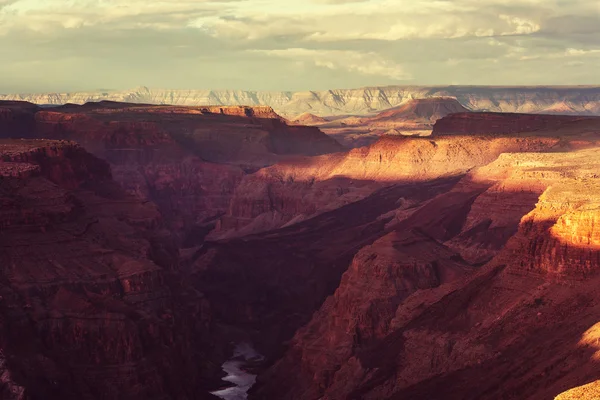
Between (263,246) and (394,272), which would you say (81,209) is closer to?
(394,272)

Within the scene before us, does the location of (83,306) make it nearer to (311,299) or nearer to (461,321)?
(461,321)

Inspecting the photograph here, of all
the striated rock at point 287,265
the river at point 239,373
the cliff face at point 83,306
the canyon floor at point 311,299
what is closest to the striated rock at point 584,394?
the canyon floor at point 311,299

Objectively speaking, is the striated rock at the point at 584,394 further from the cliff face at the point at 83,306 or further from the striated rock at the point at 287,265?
the striated rock at the point at 287,265

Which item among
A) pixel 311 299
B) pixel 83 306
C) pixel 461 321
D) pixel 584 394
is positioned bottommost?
pixel 311 299

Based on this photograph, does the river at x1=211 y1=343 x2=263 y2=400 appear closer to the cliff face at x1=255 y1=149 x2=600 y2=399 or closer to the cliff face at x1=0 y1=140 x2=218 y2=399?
the cliff face at x1=0 y1=140 x2=218 y2=399

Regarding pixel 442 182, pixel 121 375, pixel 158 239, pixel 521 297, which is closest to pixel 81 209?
pixel 158 239

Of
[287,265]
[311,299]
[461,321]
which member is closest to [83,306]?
[461,321]

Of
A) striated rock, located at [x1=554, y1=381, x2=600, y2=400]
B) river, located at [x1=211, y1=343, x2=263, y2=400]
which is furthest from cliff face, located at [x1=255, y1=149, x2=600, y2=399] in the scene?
striated rock, located at [x1=554, y1=381, x2=600, y2=400]
